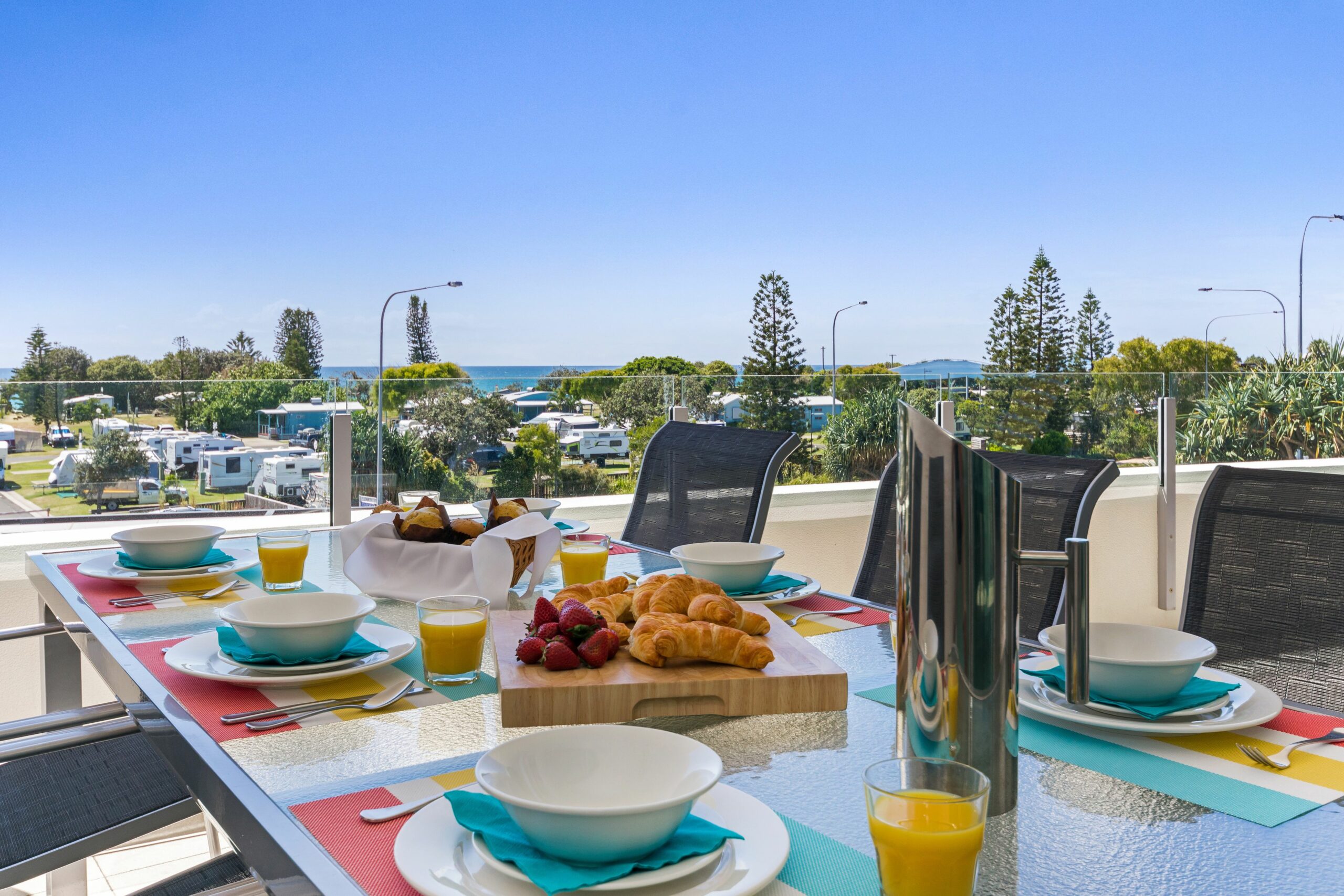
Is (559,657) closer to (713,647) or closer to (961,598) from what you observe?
(713,647)

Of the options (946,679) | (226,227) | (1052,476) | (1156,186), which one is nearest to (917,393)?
(1052,476)

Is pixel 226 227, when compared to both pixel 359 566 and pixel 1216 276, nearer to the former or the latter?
pixel 1216 276

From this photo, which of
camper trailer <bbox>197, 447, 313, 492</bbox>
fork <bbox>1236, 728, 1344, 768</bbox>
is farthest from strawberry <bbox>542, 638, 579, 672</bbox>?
camper trailer <bbox>197, 447, 313, 492</bbox>

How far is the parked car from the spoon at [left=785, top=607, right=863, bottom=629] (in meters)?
3.38

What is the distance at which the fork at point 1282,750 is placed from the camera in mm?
809

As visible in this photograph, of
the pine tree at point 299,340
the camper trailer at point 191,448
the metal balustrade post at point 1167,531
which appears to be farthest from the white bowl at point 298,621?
the pine tree at point 299,340

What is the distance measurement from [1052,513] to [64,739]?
1496 millimetres

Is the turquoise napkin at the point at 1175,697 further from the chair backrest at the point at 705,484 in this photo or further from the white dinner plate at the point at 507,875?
the chair backrest at the point at 705,484

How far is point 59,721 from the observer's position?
1519mm

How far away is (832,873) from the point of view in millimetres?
621

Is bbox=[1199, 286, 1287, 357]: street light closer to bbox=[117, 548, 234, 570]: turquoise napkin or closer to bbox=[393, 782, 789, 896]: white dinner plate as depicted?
bbox=[117, 548, 234, 570]: turquoise napkin

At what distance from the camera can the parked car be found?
4.38m

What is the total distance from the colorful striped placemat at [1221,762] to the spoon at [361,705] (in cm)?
57

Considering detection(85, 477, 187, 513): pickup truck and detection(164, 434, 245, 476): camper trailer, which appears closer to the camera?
detection(85, 477, 187, 513): pickup truck
